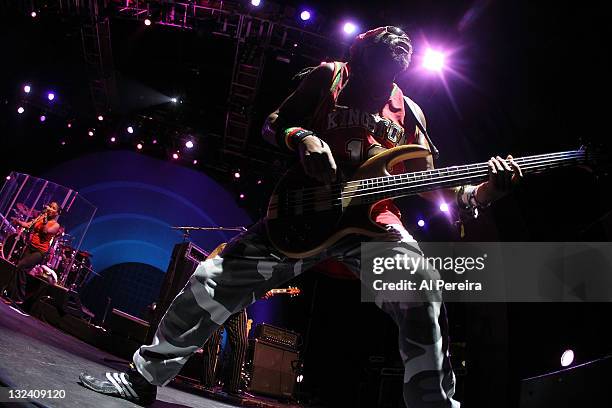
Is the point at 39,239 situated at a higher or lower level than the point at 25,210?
lower

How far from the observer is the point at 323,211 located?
6.83 feet

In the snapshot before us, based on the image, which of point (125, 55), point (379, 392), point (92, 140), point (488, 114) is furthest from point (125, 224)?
point (488, 114)

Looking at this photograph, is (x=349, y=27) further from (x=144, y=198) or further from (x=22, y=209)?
(x=22, y=209)

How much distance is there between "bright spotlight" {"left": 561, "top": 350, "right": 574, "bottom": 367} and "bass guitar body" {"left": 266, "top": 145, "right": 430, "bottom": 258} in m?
3.75

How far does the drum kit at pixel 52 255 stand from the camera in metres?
10.1

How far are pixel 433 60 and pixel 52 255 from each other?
1107cm

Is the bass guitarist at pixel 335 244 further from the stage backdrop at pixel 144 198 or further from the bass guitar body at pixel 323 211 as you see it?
the stage backdrop at pixel 144 198

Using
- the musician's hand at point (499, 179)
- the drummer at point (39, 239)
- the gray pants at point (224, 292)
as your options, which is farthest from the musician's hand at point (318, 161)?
the drummer at point (39, 239)

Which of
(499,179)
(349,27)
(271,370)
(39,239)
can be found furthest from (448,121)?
(39,239)

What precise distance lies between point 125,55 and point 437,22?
1020 cm

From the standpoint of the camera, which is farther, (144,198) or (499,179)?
(144,198)

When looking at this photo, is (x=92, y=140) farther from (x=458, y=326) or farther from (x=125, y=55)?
(x=458, y=326)

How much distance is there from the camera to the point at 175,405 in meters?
2.40

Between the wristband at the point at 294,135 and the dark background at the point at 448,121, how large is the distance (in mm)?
1691
